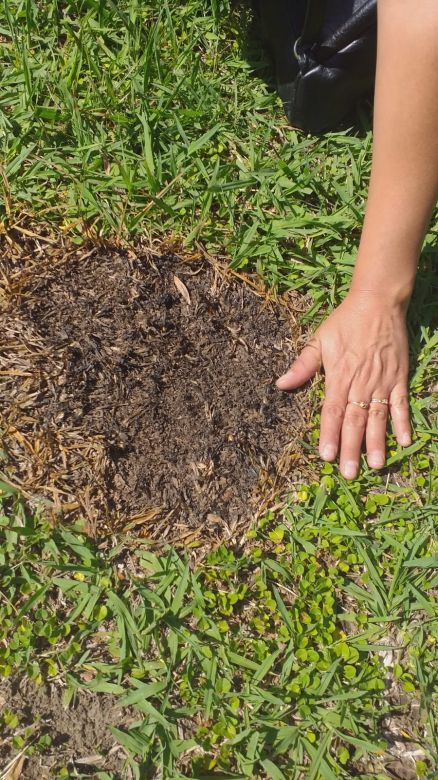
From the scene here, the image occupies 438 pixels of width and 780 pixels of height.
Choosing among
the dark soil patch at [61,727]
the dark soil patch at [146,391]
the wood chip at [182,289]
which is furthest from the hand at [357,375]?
the dark soil patch at [61,727]

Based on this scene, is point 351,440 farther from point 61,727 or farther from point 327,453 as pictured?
point 61,727

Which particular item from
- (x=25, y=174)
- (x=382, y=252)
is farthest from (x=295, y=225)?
(x=25, y=174)

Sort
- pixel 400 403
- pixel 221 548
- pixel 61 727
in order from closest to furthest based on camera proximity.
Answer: pixel 61 727 → pixel 221 548 → pixel 400 403

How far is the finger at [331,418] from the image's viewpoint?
6.98 ft

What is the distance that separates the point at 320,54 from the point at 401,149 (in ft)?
2.23

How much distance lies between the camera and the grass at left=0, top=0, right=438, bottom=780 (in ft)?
5.96

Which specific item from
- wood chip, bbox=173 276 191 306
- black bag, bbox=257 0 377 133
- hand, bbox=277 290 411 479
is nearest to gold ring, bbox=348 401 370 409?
hand, bbox=277 290 411 479

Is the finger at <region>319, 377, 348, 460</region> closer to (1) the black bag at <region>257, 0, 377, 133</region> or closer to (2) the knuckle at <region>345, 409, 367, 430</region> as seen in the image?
(2) the knuckle at <region>345, 409, 367, 430</region>

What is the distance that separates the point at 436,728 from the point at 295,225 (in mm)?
1690

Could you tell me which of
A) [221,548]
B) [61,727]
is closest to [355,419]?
[221,548]

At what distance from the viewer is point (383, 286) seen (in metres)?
2.12

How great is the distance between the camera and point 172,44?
8.39 ft

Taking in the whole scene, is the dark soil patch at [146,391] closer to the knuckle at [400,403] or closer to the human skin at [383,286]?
the human skin at [383,286]

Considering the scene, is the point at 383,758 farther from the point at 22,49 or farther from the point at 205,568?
the point at 22,49
